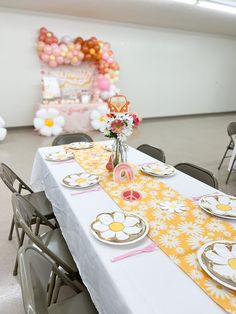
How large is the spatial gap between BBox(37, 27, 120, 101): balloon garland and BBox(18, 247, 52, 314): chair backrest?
528cm

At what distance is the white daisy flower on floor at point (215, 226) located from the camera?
3.62ft

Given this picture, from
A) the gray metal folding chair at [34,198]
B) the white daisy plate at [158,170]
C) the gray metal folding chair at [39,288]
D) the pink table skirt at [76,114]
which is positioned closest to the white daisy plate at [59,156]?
the gray metal folding chair at [34,198]

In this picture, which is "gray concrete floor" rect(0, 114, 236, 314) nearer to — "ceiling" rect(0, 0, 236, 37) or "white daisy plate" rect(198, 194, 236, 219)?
"white daisy plate" rect(198, 194, 236, 219)

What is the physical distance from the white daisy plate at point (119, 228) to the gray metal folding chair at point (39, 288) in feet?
0.78

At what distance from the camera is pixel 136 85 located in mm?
7031

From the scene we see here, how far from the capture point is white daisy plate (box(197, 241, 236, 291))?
0.81 m

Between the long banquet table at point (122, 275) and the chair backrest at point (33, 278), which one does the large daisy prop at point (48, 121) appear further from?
the chair backrest at point (33, 278)

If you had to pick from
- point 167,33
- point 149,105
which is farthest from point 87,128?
point 167,33

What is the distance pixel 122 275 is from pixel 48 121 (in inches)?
189

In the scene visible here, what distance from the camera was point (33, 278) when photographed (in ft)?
2.74

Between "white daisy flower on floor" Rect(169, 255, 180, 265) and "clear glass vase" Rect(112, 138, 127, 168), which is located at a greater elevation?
"clear glass vase" Rect(112, 138, 127, 168)

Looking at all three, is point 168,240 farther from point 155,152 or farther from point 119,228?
point 155,152

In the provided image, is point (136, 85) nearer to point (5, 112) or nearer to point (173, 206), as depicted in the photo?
point (5, 112)

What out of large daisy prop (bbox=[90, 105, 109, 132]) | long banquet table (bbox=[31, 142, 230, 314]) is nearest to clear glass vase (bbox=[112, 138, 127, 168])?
long banquet table (bbox=[31, 142, 230, 314])
